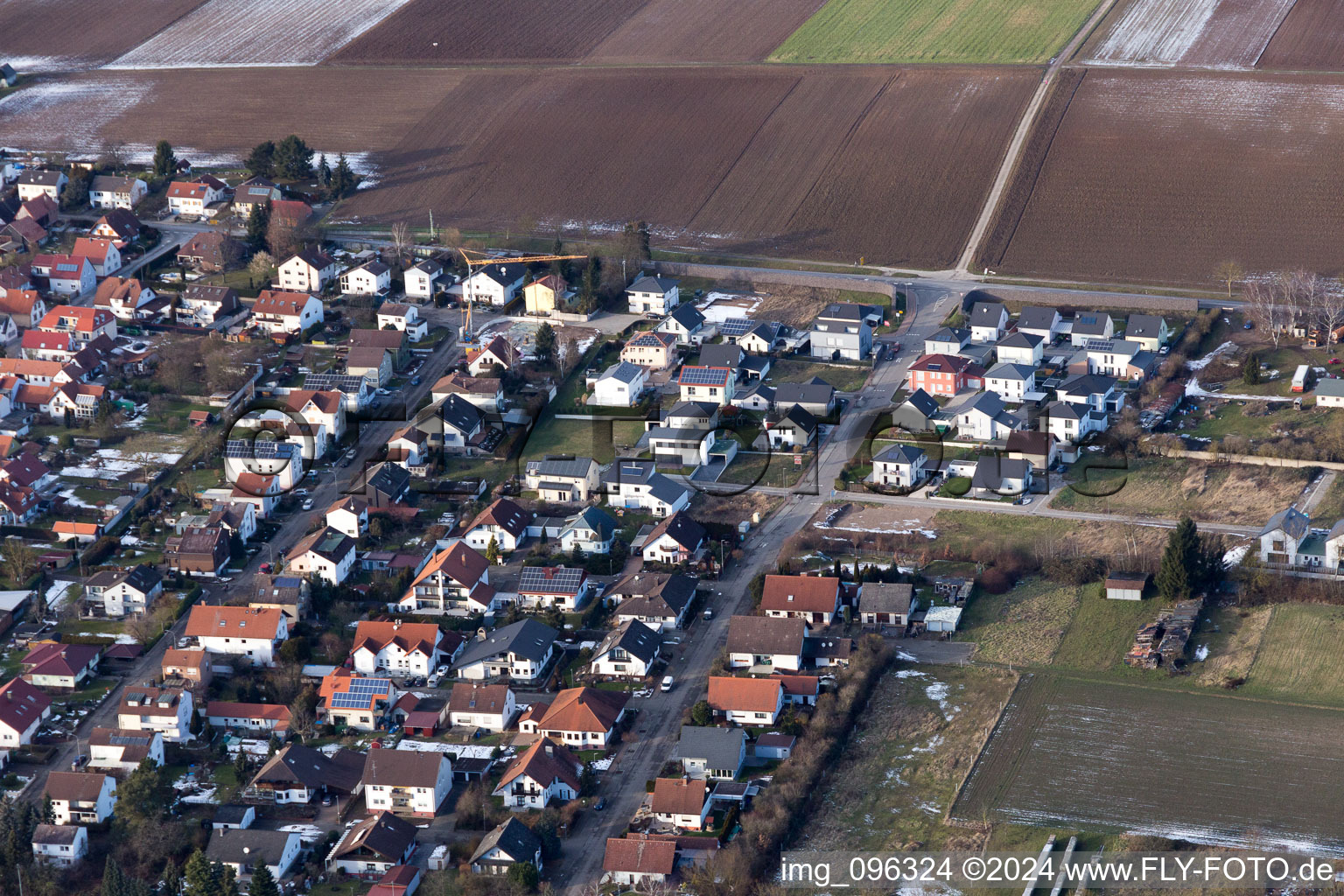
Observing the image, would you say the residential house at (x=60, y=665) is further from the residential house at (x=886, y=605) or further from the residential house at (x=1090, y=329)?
the residential house at (x=1090, y=329)

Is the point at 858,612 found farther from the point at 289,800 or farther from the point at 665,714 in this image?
the point at 289,800

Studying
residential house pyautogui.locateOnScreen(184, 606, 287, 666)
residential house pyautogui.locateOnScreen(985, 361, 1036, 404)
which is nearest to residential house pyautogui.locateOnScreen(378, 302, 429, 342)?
residential house pyautogui.locateOnScreen(985, 361, 1036, 404)

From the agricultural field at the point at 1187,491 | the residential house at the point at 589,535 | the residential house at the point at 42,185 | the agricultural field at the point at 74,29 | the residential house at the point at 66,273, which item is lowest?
the agricultural field at the point at 1187,491

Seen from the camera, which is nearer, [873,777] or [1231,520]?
[873,777]

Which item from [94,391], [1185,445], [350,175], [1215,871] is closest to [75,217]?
[350,175]

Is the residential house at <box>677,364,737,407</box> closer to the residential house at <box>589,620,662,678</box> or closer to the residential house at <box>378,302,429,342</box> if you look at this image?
the residential house at <box>378,302,429,342</box>

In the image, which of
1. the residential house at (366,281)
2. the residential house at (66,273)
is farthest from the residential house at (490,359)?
the residential house at (66,273)

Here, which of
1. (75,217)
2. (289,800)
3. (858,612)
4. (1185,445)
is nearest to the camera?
(289,800)
